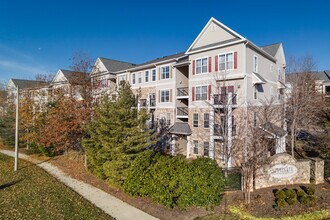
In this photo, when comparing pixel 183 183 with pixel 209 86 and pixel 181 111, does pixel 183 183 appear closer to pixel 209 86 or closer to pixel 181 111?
pixel 209 86

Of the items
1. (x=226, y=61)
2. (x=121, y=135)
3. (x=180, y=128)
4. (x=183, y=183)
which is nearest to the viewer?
(x=183, y=183)

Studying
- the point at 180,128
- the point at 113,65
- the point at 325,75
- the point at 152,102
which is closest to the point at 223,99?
the point at 180,128

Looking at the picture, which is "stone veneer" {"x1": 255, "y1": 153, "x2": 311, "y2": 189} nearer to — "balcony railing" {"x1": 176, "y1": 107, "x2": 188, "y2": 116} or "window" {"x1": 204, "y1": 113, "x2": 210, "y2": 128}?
"window" {"x1": 204, "y1": 113, "x2": 210, "y2": 128}

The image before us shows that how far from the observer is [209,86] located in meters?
21.1

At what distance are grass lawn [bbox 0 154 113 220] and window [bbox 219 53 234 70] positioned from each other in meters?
16.1

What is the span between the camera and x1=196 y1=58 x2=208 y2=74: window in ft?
70.8

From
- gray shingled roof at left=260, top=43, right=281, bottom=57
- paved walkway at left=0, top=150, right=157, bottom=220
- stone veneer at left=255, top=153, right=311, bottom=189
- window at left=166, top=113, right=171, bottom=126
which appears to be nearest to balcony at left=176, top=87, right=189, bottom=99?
window at left=166, top=113, right=171, bottom=126

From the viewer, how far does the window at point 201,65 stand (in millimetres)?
21594

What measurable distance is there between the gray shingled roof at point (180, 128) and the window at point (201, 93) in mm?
3514

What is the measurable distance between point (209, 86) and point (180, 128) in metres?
5.94

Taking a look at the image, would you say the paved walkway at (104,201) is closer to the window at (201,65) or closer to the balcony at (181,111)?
the balcony at (181,111)

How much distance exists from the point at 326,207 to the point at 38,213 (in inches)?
570

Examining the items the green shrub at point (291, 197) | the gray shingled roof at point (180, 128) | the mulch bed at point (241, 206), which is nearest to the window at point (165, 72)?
the gray shingled roof at point (180, 128)

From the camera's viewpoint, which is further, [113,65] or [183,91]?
[113,65]
